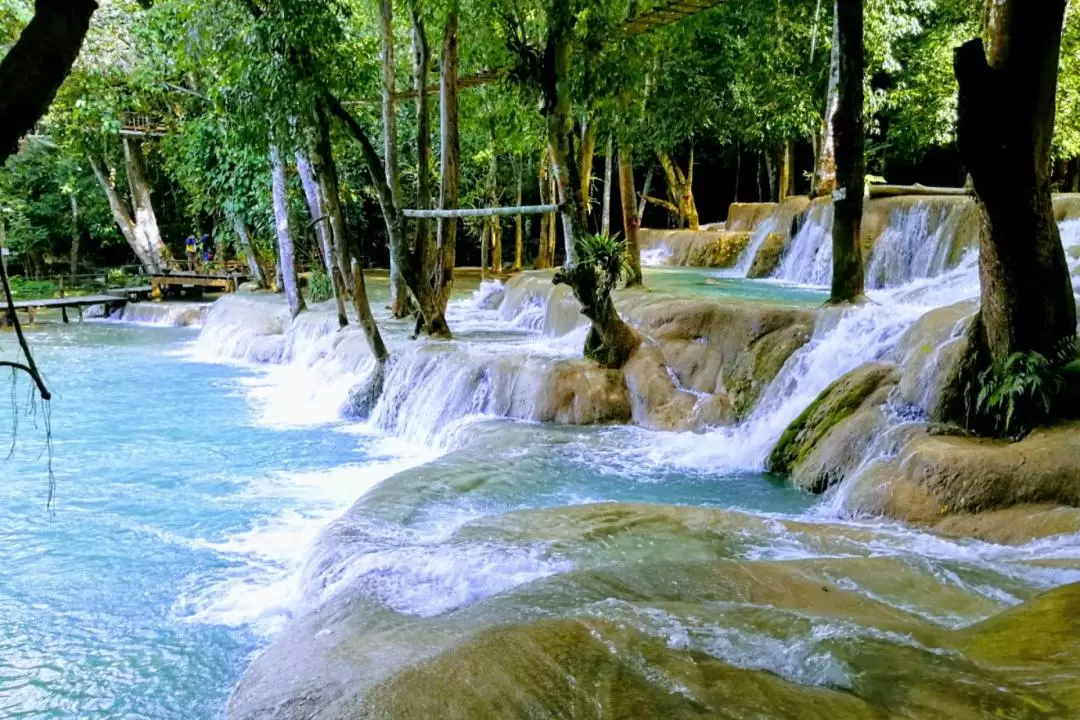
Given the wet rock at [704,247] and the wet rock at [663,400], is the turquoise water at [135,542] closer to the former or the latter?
the wet rock at [663,400]

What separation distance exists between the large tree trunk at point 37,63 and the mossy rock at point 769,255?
1558 centimetres

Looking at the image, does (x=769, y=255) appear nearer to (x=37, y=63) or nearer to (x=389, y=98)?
(x=389, y=98)

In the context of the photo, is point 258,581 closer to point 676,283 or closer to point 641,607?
point 641,607

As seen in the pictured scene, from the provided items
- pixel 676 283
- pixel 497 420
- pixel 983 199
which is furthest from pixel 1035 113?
pixel 676 283

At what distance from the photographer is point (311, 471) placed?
29.8ft

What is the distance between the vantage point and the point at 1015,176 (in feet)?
18.5

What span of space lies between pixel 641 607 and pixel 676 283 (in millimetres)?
12345

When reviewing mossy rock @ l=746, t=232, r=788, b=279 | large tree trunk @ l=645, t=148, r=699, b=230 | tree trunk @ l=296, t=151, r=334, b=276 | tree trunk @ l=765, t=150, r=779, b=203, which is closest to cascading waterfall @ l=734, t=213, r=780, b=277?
mossy rock @ l=746, t=232, r=788, b=279

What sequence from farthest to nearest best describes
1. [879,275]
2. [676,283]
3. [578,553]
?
1. [676,283]
2. [879,275]
3. [578,553]

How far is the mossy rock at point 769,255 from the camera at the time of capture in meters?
16.7

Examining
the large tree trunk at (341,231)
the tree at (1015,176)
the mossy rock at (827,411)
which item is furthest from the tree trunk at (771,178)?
the tree at (1015,176)

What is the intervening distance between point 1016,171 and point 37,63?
5.72 m

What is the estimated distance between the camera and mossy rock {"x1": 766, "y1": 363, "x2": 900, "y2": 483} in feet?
24.8

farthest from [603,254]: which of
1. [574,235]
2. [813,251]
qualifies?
[813,251]
